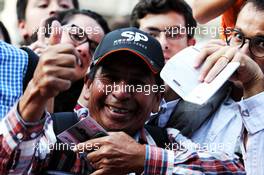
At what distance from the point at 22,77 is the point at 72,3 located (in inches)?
45.1

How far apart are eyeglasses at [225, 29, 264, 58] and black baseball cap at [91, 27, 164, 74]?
0.30 m

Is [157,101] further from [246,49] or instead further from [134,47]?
[246,49]

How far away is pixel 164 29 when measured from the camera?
2797mm

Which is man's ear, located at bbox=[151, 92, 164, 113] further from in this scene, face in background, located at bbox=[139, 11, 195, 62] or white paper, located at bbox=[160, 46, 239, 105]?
face in background, located at bbox=[139, 11, 195, 62]

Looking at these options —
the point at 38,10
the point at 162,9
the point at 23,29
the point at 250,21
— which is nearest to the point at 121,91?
the point at 250,21

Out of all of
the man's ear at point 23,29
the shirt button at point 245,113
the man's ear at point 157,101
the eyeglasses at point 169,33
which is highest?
the shirt button at point 245,113

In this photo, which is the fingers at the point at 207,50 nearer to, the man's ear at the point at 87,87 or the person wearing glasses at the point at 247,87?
the person wearing glasses at the point at 247,87

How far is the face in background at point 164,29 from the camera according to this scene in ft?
9.00

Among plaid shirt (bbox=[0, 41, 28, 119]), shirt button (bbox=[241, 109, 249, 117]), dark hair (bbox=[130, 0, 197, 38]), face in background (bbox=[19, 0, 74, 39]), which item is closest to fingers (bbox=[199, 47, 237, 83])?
shirt button (bbox=[241, 109, 249, 117])

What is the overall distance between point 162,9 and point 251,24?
64 cm

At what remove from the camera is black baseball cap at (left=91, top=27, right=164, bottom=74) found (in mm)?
2100

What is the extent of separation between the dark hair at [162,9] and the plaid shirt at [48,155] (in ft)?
2.82

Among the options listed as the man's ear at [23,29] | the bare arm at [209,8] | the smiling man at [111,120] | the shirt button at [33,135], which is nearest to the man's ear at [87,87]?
the smiling man at [111,120]

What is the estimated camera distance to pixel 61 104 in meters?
2.61
